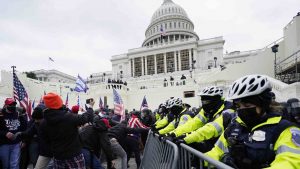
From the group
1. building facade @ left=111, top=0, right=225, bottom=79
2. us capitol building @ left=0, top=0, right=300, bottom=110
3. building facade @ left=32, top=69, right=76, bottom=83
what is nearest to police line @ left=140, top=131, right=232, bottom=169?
us capitol building @ left=0, top=0, right=300, bottom=110

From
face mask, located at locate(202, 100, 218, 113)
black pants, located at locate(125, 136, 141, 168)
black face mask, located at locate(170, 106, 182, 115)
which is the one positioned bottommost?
black pants, located at locate(125, 136, 141, 168)

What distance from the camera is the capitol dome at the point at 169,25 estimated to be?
278 ft

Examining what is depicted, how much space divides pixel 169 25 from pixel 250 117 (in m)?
85.7

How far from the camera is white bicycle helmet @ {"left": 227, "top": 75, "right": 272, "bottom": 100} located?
90.2 inches

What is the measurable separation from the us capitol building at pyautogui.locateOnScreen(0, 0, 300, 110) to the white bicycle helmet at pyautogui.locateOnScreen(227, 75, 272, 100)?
1281cm

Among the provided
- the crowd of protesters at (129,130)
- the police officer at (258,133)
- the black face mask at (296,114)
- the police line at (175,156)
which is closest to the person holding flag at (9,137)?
the crowd of protesters at (129,130)

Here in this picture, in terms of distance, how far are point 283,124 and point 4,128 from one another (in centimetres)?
551

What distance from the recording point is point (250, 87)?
2314 millimetres

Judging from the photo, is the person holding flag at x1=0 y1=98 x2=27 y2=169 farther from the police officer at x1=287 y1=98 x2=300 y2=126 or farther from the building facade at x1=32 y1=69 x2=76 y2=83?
the building facade at x1=32 y1=69 x2=76 y2=83

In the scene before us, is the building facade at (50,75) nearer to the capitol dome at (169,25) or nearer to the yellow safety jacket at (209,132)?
the capitol dome at (169,25)

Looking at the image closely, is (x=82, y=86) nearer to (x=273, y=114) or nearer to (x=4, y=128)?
(x=4, y=128)

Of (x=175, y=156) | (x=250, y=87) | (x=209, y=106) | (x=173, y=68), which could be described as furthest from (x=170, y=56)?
(x=250, y=87)

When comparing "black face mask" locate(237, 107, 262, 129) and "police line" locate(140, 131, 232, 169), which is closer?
"black face mask" locate(237, 107, 262, 129)

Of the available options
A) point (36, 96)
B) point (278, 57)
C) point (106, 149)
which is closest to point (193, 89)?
point (278, 57)
